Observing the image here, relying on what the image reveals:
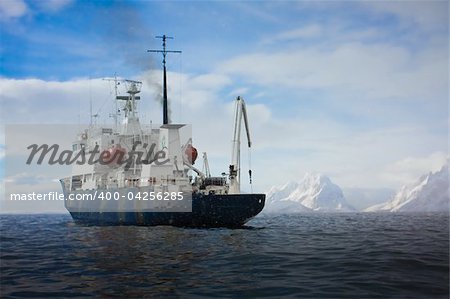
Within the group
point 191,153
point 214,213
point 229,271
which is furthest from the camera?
point 191,153

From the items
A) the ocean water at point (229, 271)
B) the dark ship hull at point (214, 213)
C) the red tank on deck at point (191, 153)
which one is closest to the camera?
the ocean water at point (229, 271)

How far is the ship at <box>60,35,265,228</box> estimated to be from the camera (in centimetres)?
3644

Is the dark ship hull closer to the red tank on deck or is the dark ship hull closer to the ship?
the ship

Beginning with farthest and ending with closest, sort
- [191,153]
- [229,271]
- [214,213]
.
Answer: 1. [191,153]
2. [214,213]
3. [229,271]

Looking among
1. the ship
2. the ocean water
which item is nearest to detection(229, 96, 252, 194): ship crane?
the ship

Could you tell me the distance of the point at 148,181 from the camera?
38.5 meters

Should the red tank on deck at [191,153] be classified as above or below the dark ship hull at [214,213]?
above

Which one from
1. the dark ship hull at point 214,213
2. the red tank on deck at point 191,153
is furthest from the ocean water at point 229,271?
the red tank on deck at point 191,153

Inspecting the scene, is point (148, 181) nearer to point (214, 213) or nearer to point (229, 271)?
point (214, 213)

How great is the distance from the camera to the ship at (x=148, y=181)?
36.4 m

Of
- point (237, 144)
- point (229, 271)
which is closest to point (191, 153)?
point (237, 144)

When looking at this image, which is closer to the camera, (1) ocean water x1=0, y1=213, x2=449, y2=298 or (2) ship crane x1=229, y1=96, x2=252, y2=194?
(1) ocean water x1=0, y1=213, x2=449, y2=298

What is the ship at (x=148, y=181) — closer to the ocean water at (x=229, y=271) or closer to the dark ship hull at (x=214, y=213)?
the dark ship hull at (x=214, y=213)

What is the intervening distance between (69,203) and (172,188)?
2534cm
